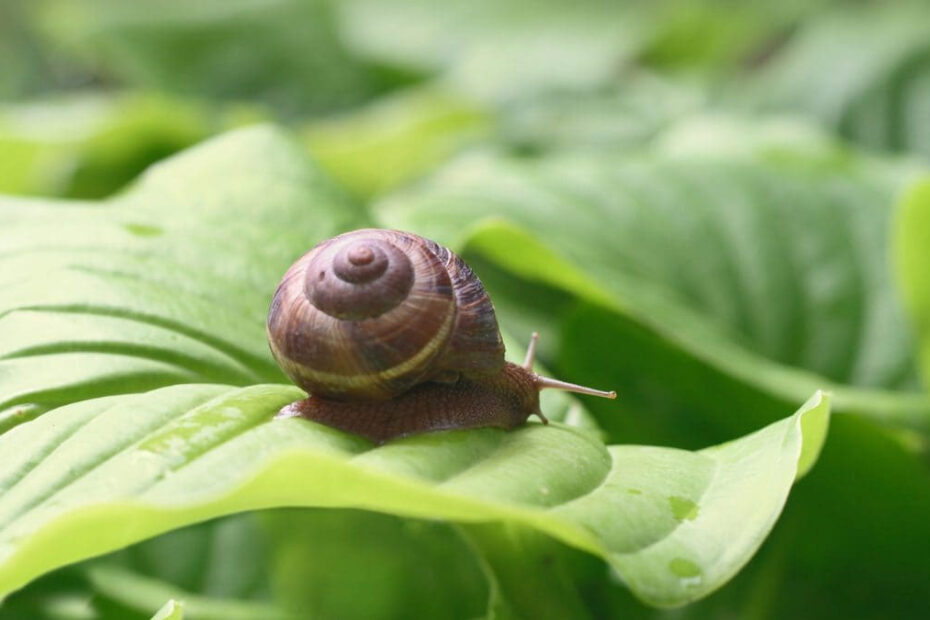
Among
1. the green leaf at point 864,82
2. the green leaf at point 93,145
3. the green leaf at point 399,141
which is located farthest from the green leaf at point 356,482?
the green leaf at point 864,82

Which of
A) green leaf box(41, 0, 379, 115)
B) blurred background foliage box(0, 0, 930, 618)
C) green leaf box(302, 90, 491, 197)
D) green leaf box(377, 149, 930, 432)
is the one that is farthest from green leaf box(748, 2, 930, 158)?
green leaf box(41, 0, 379, 115)

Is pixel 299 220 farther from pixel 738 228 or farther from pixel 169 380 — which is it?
pixel 738 228

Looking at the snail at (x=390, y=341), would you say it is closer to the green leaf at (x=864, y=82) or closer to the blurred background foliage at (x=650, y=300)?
the blurred background foliage at (x=650, y=300)

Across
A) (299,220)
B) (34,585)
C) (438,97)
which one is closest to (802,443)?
(299,220)

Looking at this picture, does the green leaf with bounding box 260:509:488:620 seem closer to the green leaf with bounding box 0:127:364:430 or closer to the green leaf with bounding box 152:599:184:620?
the green leaf with bounding box 0:127:364:430

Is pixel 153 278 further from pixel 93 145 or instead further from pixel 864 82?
pixel 864 82

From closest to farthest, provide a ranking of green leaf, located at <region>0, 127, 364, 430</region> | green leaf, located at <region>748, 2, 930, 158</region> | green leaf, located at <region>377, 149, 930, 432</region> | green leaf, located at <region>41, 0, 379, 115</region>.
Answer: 1. green leaf, located at <region>0, 127, 364, 430</region>
2. green leaf, located at <region>377, 149, 930, 432</region>
3. green leaf, located at <region>748, 2, 930, 158</region>
4. green leaf, located at <region>41, 0, 379, 115</region>
